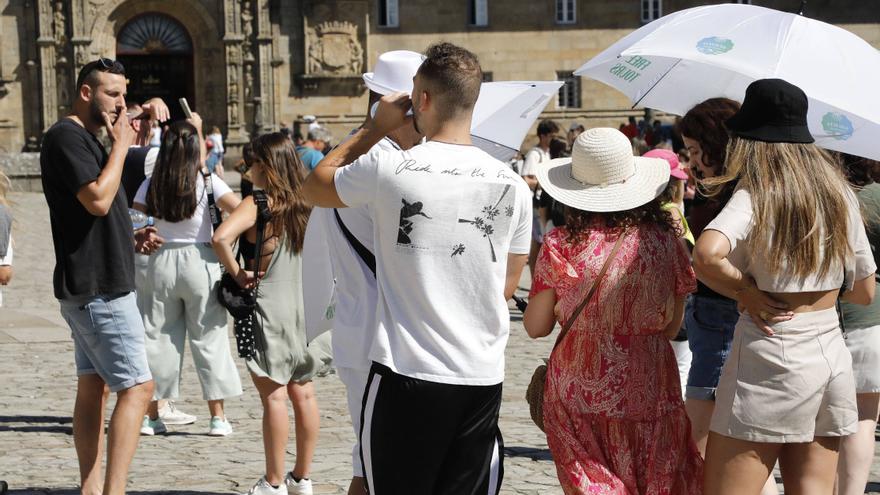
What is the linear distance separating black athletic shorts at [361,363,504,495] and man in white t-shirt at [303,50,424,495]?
0.34 m

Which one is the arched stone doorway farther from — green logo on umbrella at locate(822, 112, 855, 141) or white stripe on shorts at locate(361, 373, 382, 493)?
white stripe on shorts at locate(361, 373, 382, 493)

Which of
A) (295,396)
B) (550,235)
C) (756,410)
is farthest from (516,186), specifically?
(295,396)

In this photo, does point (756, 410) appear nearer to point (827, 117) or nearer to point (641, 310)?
point (641, 310)

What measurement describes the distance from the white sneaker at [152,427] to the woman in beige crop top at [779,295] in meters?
4.97

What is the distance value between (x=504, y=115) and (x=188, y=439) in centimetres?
388

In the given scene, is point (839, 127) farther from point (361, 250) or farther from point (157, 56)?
point (157, 56)

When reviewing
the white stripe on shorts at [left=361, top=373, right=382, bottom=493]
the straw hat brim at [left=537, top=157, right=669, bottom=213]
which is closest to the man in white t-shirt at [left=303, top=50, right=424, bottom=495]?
the white stripe on shorts at [left=361, top=373, right=382, bottom=493]

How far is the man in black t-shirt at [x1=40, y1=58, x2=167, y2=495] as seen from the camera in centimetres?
619

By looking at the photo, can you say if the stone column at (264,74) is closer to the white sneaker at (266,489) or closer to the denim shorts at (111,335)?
the white sneaker at (266,489)

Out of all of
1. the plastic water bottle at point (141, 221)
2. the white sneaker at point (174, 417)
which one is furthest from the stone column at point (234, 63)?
the plastic water bottle at point (141, 221)

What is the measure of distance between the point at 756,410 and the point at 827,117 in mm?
1786

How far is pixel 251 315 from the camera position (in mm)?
7570

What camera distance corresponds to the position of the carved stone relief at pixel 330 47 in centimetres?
4100

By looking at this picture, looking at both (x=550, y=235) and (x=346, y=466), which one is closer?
(x=550, y=235)
